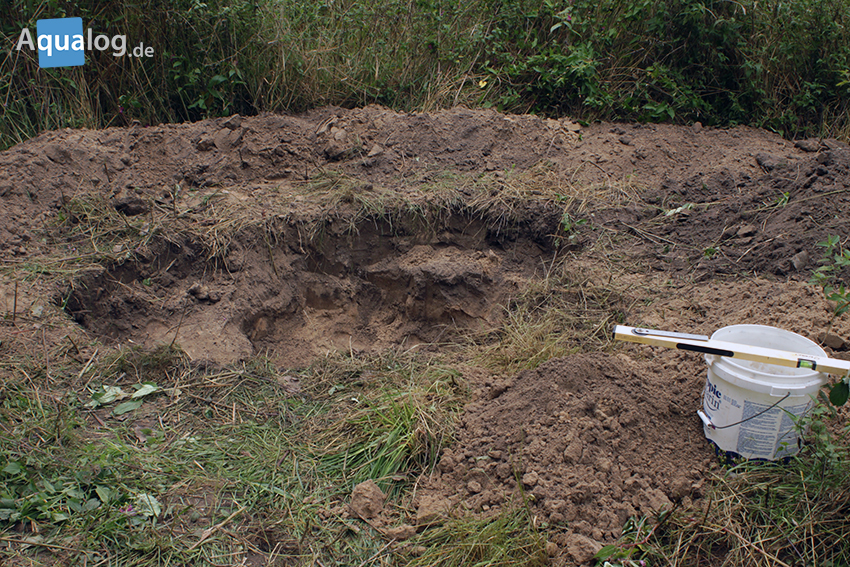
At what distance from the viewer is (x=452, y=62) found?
5.16m

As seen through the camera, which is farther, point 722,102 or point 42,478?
point 722,102

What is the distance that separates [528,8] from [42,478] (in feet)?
15.6

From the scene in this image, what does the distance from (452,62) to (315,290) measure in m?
2.46

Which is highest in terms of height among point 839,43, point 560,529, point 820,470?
point 839,43

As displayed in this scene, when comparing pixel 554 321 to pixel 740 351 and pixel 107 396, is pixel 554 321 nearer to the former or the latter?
pixel 740 351

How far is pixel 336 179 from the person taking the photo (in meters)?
4.06

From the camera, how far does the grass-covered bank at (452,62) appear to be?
15.3ft

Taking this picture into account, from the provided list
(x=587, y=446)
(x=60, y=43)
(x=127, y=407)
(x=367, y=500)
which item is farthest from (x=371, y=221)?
(x=60, y=43)

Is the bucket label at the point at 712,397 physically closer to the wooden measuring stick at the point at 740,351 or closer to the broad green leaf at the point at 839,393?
the wooden measuring stick at the point at 740,351

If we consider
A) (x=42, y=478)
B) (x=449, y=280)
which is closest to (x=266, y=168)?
(x=449, y=280)

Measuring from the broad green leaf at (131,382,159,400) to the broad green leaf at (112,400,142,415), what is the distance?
0.09 feet

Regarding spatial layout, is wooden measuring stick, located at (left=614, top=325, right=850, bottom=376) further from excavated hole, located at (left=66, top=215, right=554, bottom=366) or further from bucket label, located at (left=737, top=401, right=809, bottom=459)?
excavated hole, located at (left=66, top=215, right=554, bottom=366)

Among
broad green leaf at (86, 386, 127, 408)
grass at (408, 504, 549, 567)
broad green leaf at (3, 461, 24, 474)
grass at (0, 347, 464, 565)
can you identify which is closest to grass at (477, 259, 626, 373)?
grass at (0, 347, 464, 565)

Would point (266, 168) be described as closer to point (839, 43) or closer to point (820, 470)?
point (820, 470)
